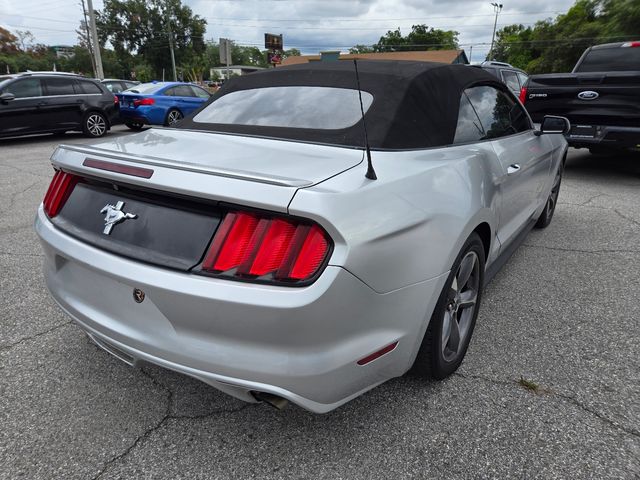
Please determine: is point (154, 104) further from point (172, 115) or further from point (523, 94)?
point (523, 94)

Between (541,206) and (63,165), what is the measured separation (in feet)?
12.4

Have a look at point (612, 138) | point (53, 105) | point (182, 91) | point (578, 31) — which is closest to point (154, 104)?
point (182, 91)

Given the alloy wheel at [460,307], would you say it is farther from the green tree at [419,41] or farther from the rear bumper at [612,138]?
the green tree at [419,41]

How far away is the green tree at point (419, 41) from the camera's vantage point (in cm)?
8538

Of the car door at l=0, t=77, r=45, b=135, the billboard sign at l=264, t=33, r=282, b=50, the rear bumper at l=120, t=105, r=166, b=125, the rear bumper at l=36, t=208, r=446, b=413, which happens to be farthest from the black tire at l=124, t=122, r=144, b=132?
the billboard sign at l=264, t=33, r=282, b=50

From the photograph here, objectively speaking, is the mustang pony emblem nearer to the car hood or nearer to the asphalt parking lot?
the car hood

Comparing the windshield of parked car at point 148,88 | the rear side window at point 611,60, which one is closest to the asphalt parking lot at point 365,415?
the rear side window at point 611,60

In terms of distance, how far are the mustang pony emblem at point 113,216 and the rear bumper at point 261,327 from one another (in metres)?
0.11

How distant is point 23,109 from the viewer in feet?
33.4

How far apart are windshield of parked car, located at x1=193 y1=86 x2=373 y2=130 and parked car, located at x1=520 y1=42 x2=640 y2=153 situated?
5617 millimetres

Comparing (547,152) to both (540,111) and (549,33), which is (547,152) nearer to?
(540,111)

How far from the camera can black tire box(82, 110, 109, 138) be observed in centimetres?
1142

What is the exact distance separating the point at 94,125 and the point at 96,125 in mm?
56

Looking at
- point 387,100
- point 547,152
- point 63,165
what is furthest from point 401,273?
point 547,152
